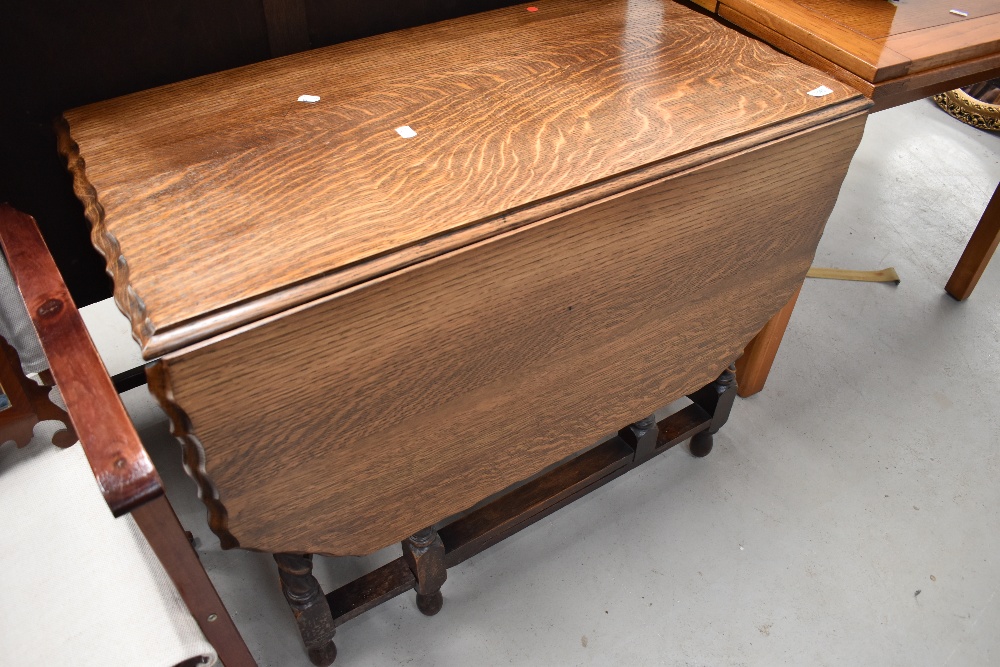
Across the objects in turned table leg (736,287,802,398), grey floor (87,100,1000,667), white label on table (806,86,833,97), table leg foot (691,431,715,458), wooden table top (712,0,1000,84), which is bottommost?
grey floor (87,100,1000,667)

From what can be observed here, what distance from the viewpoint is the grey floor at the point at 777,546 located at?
131cm

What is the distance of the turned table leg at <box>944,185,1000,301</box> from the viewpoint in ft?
6.15

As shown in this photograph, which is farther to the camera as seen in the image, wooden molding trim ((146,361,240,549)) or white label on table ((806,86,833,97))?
white label on table ((806,86,833,97))

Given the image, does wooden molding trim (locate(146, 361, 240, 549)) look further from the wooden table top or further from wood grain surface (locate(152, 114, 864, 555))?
the wooden table top

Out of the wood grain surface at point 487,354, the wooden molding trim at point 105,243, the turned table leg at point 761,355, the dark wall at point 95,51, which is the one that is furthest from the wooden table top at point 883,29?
the wooden molding trim at point 105,243

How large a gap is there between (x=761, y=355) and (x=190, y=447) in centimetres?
126

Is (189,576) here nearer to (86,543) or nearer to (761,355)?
(86,543)

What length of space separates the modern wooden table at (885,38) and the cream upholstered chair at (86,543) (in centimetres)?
117

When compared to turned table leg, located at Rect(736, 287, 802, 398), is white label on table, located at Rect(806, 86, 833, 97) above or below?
above

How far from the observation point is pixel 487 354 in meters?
0.96

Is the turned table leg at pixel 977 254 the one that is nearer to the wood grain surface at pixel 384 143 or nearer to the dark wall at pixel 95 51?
the wood grain surface at pixel 384 143

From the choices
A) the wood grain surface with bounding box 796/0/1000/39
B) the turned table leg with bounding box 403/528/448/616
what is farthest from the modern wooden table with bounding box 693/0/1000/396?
the turned table leg with bounding box 403/528/448/616

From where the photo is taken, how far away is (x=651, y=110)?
1088 mm

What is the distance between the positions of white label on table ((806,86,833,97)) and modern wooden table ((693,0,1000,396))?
0.09 m
